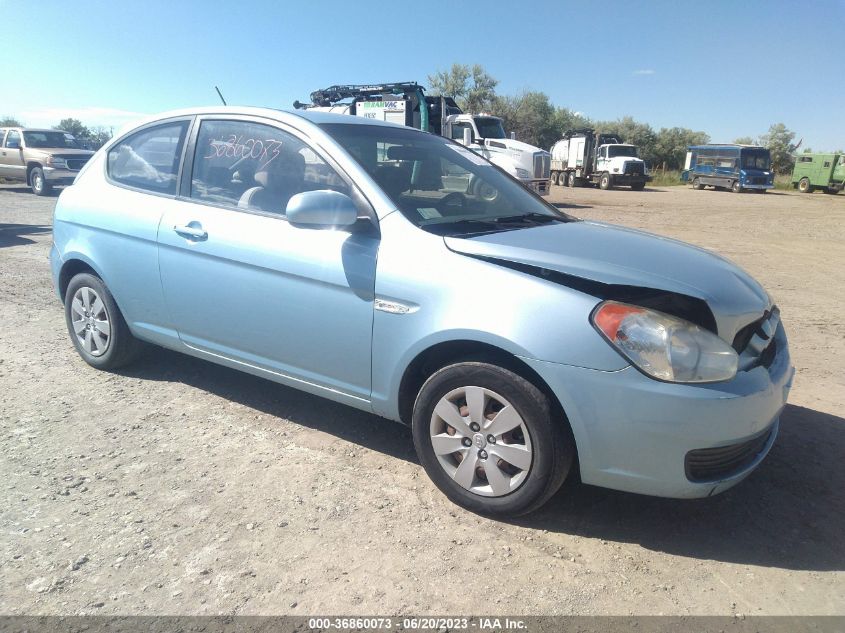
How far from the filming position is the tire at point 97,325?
414 centimetres

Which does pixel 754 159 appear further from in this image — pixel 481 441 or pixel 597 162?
pixel 481 441

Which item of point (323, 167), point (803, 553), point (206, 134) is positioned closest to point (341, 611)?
point (803, 553)

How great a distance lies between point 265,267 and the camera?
3.23 meters

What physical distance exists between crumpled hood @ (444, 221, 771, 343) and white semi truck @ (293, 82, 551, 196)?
48.7 feet

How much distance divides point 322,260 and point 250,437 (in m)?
1.15

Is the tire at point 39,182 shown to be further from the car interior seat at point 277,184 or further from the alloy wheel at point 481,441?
the alloy wheel at point 481,441

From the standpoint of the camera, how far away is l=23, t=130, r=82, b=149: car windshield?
57.0 ft

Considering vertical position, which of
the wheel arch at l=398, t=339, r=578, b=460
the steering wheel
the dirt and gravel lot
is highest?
the steering wheel

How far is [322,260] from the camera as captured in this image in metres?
3.04

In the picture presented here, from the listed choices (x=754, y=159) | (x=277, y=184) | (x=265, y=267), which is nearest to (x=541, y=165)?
(x=277, y=184)

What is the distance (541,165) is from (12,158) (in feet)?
50.5

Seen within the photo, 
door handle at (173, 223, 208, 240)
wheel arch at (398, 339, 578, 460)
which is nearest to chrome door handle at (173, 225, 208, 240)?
door handle at (173, 223, 208, 240)

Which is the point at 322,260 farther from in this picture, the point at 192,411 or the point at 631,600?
the point at 631,600

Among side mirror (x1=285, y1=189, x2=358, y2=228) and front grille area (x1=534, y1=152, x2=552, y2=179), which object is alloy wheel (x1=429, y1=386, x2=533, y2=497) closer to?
side mirror (x1=285, y1=189, x2=358, y2=228)
